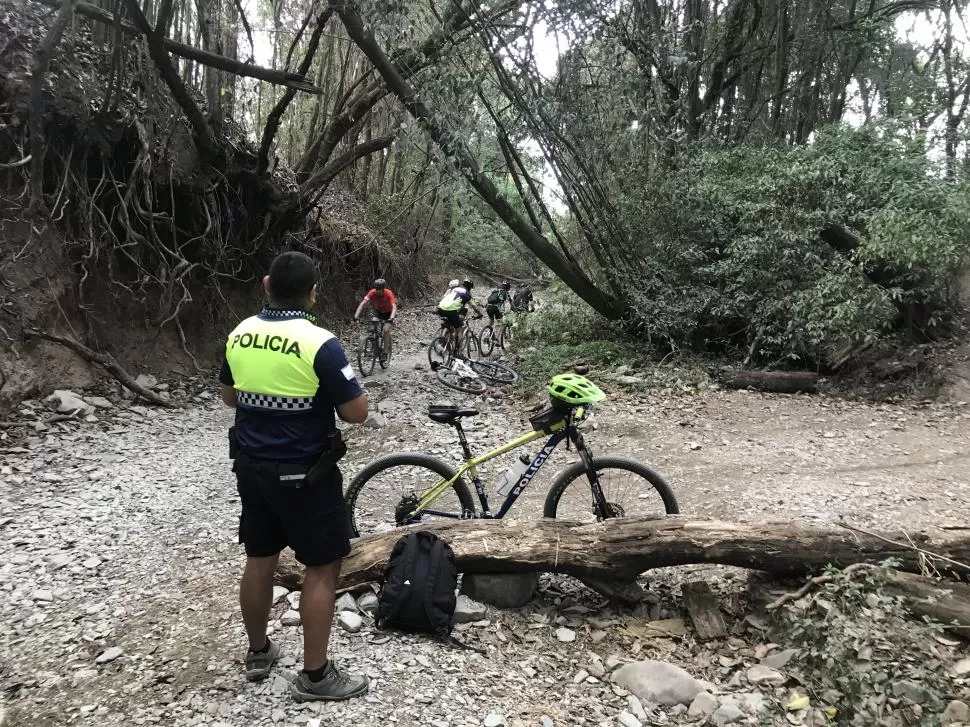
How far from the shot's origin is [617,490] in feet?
12.0

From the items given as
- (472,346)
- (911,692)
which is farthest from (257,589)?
(472,346)

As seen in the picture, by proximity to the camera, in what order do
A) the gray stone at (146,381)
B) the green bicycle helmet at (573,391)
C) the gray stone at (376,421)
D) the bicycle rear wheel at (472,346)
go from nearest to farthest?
the green bicycle helmet at (573,391)
the gray stone at (376,421)
the gray stone at (146,381)
the bicycle rear wheel at (472,346)

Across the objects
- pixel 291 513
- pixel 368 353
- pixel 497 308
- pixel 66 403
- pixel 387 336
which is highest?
pixel 497 308

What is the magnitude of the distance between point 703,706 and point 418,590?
132 cm

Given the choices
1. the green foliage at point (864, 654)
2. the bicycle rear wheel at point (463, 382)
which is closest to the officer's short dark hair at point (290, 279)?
the green foliage at point (864, 654)

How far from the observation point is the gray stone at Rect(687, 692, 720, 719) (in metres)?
2.56

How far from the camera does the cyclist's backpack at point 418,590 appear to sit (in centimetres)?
277

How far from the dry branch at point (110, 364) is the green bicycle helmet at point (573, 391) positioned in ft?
→ 19.0

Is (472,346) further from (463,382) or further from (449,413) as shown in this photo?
(449,413)

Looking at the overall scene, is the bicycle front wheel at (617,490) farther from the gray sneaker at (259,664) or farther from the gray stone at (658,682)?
the gray sneaker at (259,664)

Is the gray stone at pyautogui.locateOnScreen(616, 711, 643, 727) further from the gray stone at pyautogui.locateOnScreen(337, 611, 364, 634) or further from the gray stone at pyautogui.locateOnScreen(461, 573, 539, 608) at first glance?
the gray stone at pyautogui.locateOnScreen(337, 611, 364, 634)

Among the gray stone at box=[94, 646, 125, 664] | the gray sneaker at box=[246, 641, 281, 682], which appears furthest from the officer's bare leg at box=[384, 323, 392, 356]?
the gray sneaker at box=[246, 641, 281, 682]

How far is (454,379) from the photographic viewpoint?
9141 mm

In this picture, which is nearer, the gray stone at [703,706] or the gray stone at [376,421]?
the gray stone at [703,706]
